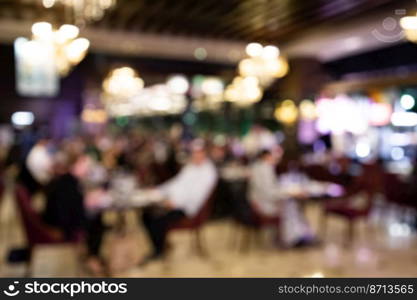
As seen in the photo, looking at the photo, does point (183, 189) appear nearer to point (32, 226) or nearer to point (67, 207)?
point (67, 207)

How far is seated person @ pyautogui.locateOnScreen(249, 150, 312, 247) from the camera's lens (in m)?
5.19

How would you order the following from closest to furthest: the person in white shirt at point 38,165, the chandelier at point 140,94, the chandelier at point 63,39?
the chandelier at point 63,39, the person in white shirt at point 38,165, the chandelier at point 140,94

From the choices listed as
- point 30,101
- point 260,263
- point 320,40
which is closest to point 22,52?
point 30,101

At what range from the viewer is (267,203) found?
207 inches

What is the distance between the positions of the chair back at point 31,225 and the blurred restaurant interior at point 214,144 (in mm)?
14

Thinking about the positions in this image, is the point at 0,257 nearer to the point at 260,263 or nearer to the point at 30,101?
the point at 260,263

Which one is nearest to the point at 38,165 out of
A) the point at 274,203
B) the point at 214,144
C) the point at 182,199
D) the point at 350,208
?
the point at 182,199

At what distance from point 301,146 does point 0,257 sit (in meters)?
7.78

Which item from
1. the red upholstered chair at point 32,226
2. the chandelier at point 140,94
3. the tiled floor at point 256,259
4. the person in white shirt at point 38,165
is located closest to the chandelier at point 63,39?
the person in white shirt at point 38,165

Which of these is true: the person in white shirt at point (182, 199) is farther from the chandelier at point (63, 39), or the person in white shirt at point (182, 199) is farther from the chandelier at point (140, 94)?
the chandelier at point (140, 94)

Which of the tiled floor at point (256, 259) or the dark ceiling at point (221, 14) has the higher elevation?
the dark ceiling at point (221, 14)

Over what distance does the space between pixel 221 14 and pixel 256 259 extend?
4.13 m

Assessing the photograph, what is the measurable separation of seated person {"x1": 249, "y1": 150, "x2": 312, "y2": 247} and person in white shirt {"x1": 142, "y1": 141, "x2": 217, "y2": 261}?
601 mm

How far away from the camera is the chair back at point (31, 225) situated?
407 cm
